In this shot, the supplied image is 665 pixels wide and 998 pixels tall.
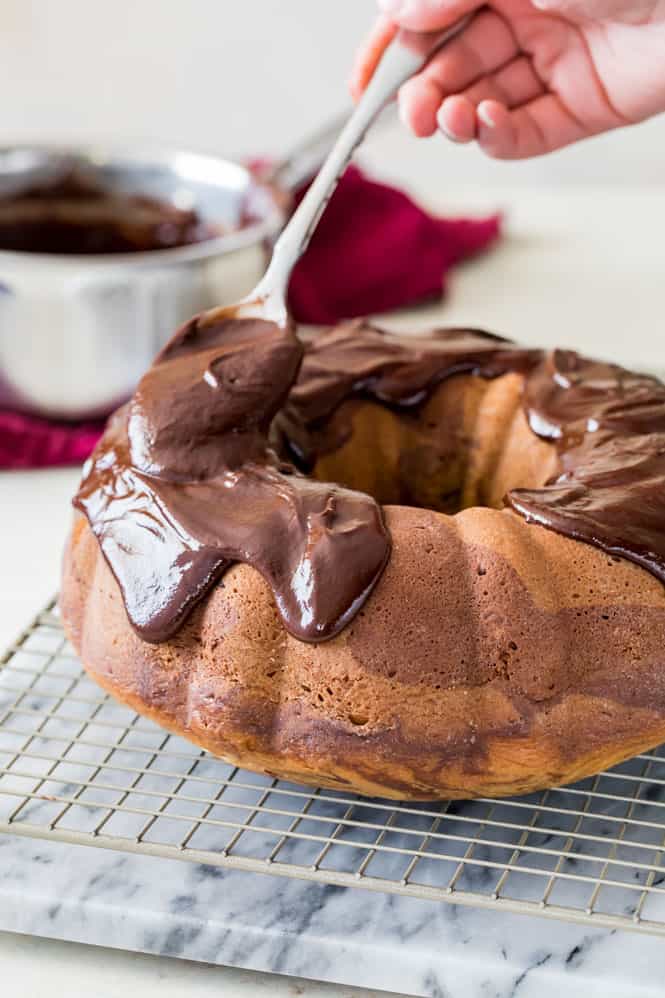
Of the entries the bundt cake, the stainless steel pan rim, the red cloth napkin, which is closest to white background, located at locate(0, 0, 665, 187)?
the red cloth napkin

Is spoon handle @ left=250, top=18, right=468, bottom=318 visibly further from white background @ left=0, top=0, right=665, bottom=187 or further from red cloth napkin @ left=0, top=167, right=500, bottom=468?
white background @ left=0, top=0, right=665, bottom=187

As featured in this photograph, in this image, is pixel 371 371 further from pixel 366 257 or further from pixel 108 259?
pixel 366 257

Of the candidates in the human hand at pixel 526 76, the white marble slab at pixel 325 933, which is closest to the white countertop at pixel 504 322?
the white marble slab at pixel 325 933

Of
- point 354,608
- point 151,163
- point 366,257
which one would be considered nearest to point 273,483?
point 354,608

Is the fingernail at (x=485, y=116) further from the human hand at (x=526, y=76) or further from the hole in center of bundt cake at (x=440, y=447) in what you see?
the hole in center of bundt cake at (x=440, y=447)

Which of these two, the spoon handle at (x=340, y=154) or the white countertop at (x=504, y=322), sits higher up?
the spoon handle at (x=340, y=154)

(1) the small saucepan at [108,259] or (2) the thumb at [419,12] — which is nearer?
(2) the thumb at [419,12]

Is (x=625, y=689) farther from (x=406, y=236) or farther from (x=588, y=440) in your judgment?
(x=406, y=236)
